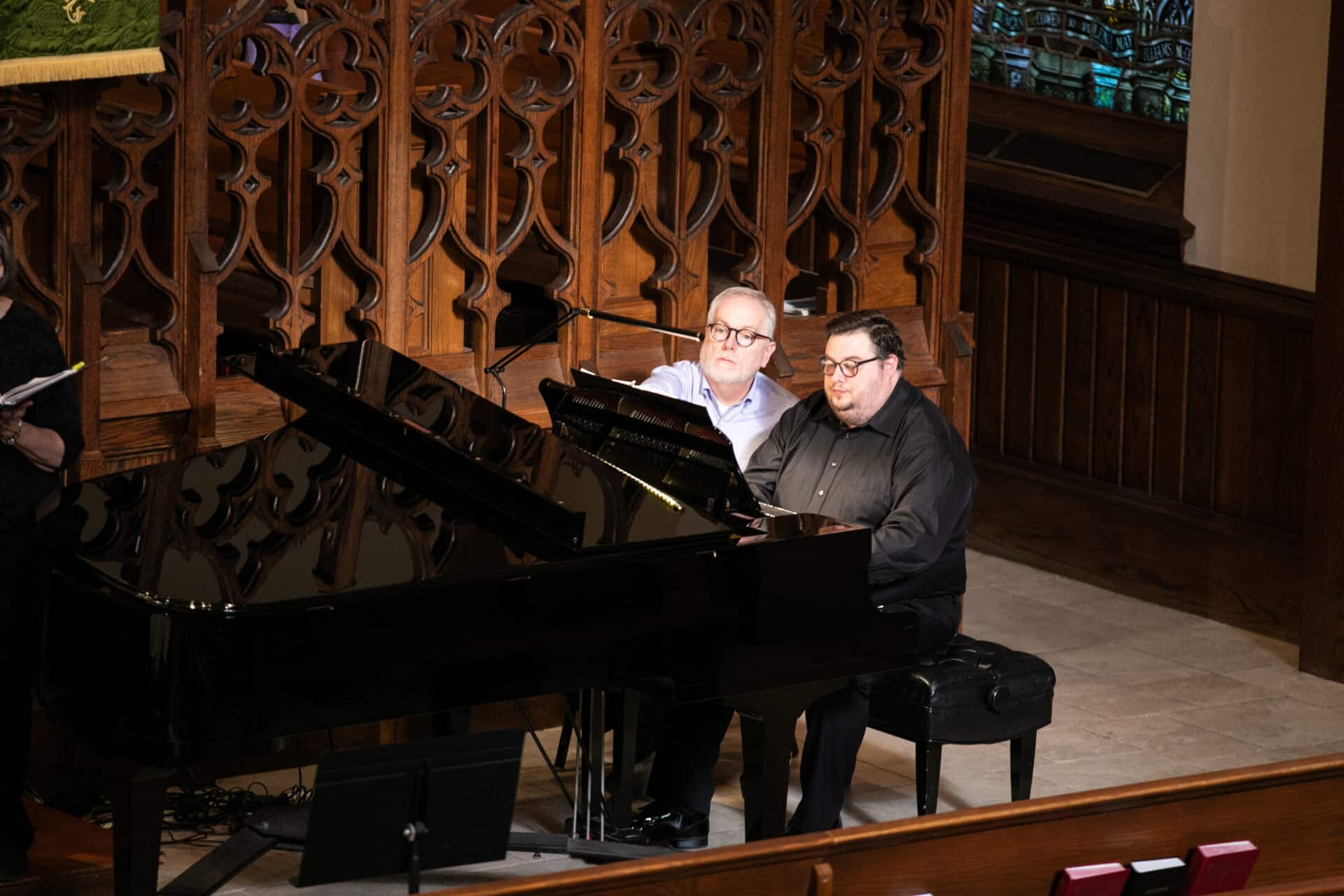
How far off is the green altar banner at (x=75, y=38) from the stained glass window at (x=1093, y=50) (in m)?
4.12

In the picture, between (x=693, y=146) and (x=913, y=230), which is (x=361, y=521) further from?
(x=913, y=230)

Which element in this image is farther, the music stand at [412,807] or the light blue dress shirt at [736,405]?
the light blue dress shirt at [736,405]

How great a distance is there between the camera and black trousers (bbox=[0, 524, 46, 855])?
16.6 ft

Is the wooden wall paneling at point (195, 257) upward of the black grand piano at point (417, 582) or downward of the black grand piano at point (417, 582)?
upward

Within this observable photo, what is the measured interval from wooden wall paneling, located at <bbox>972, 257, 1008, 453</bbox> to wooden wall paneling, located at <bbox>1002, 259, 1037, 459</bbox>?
21 millimetres

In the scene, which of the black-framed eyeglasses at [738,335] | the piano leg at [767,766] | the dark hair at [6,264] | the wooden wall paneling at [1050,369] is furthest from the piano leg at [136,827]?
the wooden wall paneling at [1050,369]

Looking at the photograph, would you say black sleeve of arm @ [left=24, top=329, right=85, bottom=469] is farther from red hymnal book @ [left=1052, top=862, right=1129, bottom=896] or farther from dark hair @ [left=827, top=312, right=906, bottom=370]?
red hymnal book @ [left=1052, top=862, right=1129, bottom=896]

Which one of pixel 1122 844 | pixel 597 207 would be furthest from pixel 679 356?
pixel 1122 844

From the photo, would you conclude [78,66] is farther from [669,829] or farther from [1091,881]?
[1091,881]

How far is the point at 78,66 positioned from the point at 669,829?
2348 mm

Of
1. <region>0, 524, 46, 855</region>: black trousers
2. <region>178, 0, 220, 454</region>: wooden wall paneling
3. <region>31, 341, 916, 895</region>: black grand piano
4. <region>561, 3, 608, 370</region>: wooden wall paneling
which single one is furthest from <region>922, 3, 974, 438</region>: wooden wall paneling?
<region>0, 524, 46, 855</region>: black trousers

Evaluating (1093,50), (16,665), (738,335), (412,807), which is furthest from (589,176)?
(1093,50)

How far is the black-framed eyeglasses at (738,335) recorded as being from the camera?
5.81 metres

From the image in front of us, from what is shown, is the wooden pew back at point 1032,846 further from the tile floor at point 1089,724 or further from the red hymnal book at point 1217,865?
the tile floor at point 1089,724
